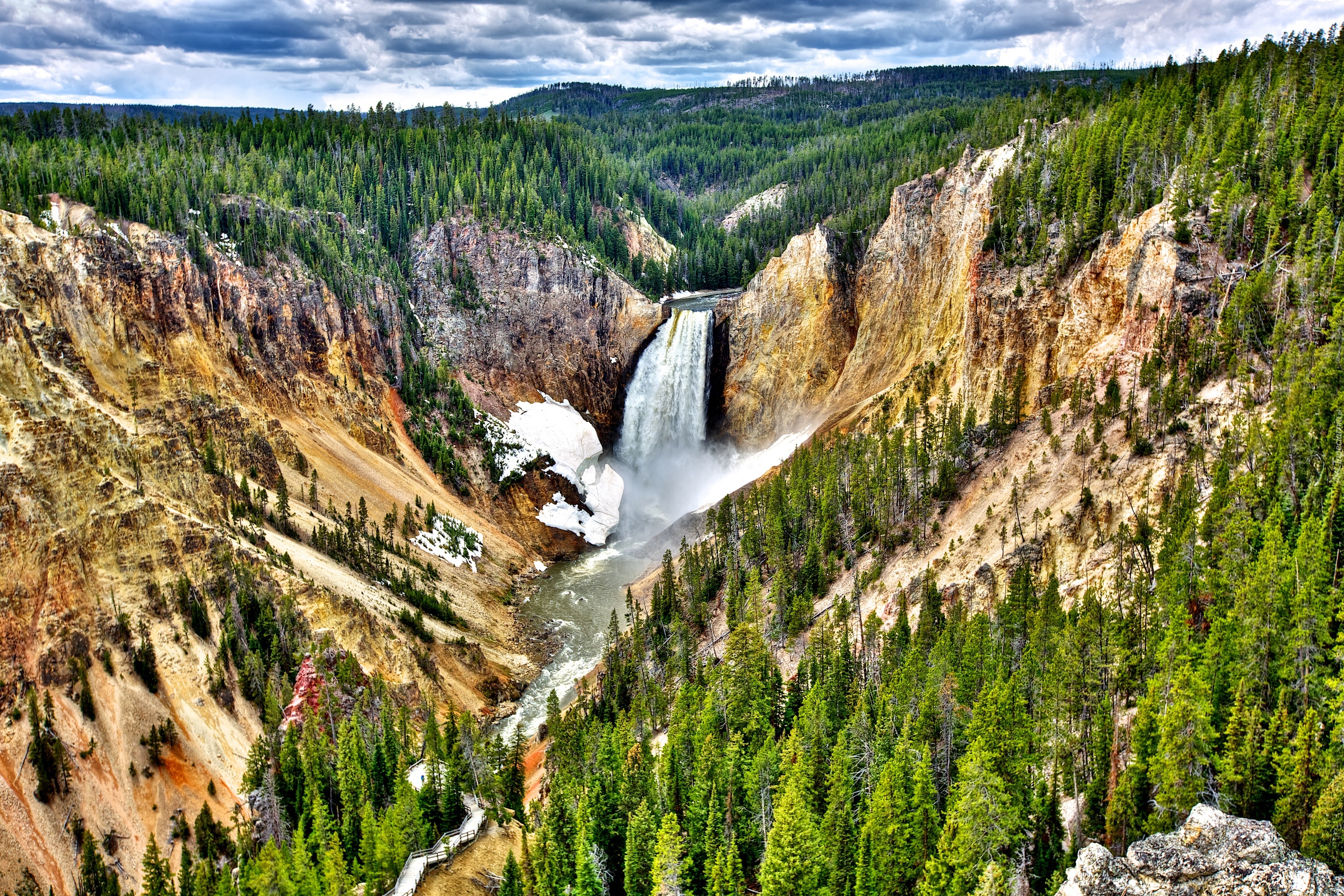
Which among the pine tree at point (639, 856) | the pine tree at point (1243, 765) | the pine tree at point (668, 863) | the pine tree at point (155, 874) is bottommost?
the pine tree at point (155, 874)

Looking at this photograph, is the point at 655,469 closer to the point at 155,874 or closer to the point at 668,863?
the point at 155,874

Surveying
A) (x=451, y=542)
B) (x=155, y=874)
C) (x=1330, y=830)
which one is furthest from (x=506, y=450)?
(x=1330, y=830)

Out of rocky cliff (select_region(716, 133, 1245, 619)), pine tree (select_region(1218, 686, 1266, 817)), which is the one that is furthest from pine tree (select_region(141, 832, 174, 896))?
pine tree (select_region(1218, 686, 1266, 817))

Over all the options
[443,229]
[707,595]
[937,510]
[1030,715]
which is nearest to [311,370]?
[443,229]

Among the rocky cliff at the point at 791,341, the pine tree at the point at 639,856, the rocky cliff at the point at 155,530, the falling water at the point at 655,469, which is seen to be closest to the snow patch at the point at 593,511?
the falling water at the point at 655,469

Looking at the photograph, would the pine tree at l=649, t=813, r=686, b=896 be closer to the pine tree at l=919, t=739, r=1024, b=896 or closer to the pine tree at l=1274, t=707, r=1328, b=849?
the pine tree at l=919, t=739, r=1024, b=896

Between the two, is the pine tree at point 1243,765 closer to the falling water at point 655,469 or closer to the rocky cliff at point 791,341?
the falling water at point 655,469
